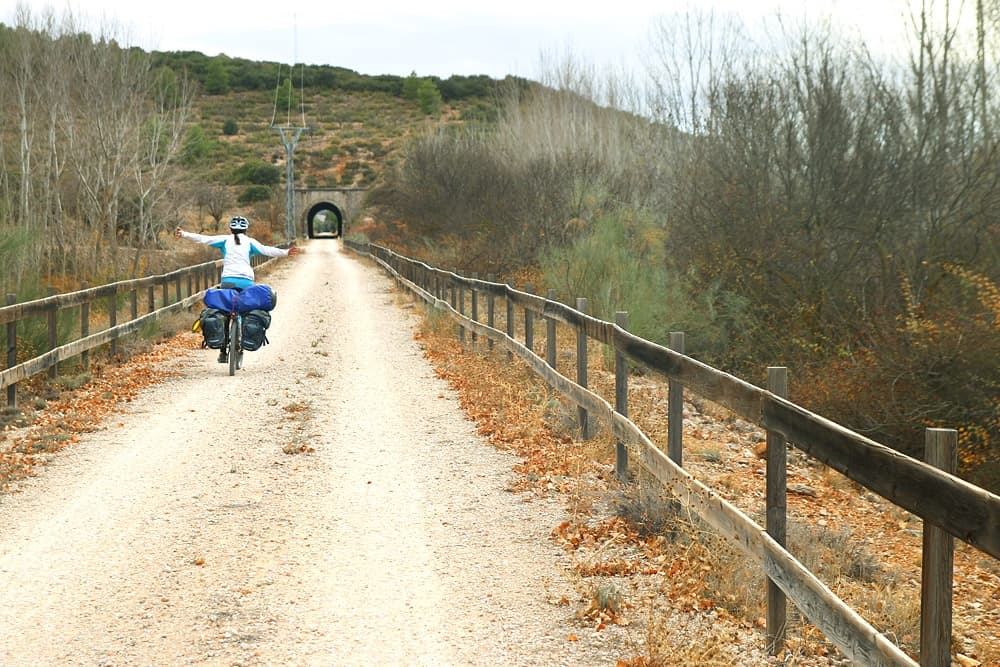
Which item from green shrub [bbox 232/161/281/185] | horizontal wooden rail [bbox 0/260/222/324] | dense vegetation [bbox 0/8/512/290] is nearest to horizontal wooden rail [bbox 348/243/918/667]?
horizontal wooden rail [bbox 0/260/222/324]

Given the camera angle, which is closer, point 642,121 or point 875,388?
point 875,388

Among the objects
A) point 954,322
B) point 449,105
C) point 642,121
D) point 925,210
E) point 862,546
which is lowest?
point 862,546

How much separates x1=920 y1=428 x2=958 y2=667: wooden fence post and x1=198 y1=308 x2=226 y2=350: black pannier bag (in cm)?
1133

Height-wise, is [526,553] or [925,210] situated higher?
[925,210]

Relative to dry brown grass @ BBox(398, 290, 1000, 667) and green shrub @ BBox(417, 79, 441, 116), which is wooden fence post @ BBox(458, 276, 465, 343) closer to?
dry brown grass @ BBox(398, 290, 1000, 667)

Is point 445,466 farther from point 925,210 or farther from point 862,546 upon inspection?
point 925,210

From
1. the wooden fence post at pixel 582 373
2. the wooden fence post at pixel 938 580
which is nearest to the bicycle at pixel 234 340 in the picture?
the wooden fence post at pixel 582 373

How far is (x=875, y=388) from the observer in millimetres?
10609

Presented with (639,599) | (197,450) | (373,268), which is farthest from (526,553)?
(373,268)

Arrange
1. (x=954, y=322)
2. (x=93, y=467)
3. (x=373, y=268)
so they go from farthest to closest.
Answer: (x=373, y=268), (x=954, y=322), (x=93, y=467)

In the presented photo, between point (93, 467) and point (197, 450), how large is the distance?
2.92 ft

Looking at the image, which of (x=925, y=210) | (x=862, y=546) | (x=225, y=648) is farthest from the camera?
(x=925, y=210)

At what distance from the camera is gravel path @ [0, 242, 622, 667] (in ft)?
15.4

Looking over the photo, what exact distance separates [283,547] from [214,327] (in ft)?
25.8
